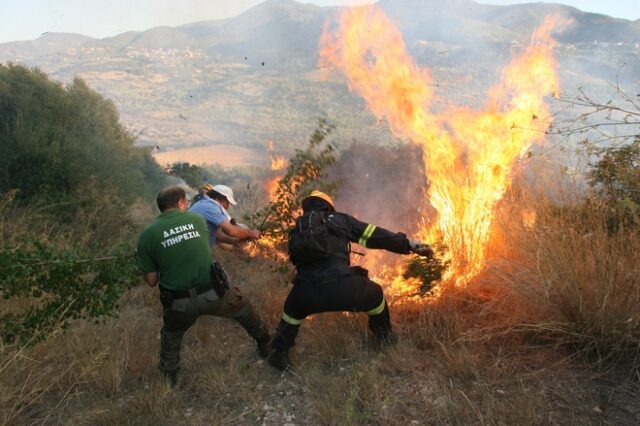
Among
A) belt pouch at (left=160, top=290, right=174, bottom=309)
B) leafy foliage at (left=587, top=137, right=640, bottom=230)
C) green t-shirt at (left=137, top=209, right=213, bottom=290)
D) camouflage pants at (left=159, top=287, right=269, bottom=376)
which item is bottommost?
camouflage pants at (left=159, top=287, right=269, bottom=376)

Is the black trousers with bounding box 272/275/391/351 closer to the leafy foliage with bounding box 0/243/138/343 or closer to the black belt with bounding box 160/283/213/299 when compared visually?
the black belt with bounding box 160/283/213/299

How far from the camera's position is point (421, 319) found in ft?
14.4

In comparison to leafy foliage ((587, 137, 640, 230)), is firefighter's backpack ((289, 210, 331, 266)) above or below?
below

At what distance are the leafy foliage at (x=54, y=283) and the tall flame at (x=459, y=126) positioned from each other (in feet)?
10.4

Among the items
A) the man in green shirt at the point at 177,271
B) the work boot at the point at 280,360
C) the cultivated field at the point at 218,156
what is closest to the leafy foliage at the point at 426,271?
the work boot at the point at 280,360

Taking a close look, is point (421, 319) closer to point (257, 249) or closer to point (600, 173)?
point (600, 173)

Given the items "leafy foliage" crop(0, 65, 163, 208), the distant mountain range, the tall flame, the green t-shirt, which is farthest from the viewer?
the distant mountain range

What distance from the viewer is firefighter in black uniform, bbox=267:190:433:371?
3.89 metres

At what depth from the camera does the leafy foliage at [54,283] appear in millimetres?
3520

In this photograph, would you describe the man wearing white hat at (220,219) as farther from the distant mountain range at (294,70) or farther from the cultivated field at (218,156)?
the cultivated field at (218,156)

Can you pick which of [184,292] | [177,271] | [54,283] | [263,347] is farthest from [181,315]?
[54,283]

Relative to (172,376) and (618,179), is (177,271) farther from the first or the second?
(618,179)

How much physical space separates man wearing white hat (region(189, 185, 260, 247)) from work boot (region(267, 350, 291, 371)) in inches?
56.3

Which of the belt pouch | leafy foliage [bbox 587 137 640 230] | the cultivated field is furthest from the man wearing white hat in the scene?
the cultivated field
